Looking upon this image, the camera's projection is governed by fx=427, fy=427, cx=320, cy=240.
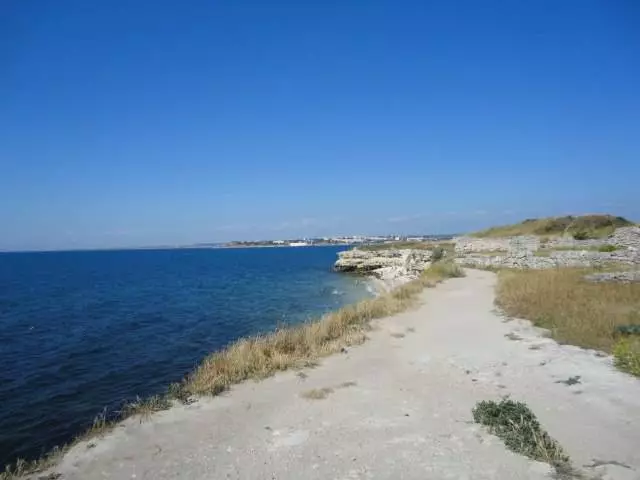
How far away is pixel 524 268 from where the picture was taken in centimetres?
3228

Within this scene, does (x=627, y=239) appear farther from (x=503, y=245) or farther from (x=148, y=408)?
(x=148, y=408)

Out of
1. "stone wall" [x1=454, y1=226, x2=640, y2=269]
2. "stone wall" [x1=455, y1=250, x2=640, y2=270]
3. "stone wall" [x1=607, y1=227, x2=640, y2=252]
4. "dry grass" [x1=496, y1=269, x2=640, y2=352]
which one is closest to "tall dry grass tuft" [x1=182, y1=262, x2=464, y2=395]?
"dry grass" [x1=496, y1=269, x2=640, y2=352]

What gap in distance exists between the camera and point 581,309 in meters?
15.6

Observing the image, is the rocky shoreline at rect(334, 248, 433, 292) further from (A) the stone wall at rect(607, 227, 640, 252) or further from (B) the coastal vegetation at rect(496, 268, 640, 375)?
(B) the coastal vegetation at rect(496, 268, 640, 375)

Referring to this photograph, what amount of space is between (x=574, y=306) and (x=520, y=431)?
11483mm

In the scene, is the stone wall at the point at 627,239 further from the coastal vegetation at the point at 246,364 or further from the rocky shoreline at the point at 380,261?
the coastal vegetation at the point at 246,364

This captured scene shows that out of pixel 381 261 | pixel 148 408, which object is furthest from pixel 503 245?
pixel 148 408

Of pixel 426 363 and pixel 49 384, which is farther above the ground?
pixel 426 363

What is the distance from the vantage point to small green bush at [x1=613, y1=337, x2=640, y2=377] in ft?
31.6

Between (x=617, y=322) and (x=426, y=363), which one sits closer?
(x=426, y=363)

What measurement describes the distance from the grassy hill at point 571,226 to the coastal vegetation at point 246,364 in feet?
133

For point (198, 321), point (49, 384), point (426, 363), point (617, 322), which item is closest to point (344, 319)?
point (426, 363)

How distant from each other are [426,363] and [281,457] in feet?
20.1

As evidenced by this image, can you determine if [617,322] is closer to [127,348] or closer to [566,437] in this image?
[566,437]
